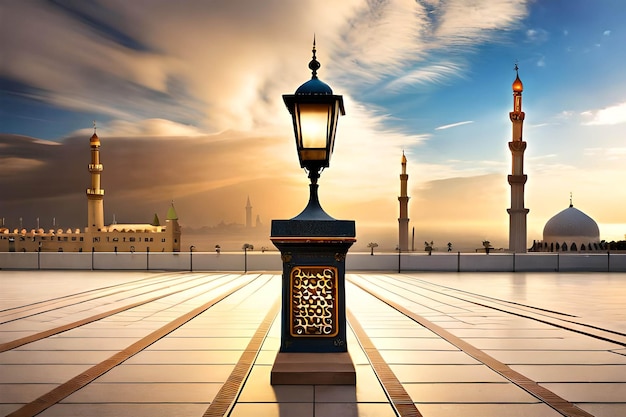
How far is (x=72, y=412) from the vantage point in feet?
12.4

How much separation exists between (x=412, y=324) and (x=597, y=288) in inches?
299

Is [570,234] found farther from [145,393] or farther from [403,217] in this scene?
[145,393]

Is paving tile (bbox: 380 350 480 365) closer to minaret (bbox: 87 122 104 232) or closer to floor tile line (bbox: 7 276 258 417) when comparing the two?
floor tile line (bbox: 7 276 258 417)

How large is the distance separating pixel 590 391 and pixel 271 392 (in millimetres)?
2577

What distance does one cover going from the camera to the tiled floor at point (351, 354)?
3.94 metres

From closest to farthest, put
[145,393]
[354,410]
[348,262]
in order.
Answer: [354,410] < [145,393] < [348,262]

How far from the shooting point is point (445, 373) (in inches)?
188

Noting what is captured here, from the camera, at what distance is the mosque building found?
1713 inches

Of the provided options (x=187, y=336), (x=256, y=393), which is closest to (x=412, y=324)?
(x=187, y=336)

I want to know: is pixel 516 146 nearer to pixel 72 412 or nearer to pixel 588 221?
pixel 588 221

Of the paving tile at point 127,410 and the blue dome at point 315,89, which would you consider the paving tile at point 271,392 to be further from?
the blue dome at point 315,89

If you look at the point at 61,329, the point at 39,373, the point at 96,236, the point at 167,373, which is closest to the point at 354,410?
the point at 167,373

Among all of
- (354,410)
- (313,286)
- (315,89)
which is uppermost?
(315,89)

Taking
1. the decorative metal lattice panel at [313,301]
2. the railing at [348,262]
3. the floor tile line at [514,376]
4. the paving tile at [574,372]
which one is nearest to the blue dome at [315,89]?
the decorative metal lattice panel at [313,301]
